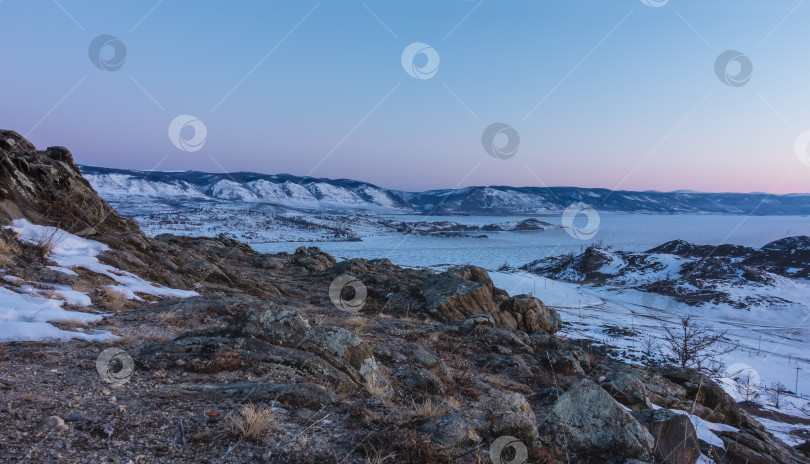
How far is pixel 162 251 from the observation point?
14.8 m

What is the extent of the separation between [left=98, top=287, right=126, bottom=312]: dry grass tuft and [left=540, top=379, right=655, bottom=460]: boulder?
7608 millimetres

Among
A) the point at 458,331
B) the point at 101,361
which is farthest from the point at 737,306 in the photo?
the point at 101,361

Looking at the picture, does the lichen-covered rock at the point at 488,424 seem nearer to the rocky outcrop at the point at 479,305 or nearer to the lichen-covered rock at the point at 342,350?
the lichen-covered rock at the point at 342,350

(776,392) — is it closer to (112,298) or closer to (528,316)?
(528,316)

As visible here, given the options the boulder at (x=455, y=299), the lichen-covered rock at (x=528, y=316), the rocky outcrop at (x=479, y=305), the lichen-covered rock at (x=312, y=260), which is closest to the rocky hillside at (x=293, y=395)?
the boulder at (x=455, y=299)

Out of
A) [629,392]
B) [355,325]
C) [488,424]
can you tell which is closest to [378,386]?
[488,424]

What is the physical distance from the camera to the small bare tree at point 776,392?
63.2 ft

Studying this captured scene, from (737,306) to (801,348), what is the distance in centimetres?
1343

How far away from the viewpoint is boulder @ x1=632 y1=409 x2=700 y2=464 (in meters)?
4.66

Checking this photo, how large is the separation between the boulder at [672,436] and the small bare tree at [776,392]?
18841mm

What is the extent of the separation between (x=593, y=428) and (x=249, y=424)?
3.59 m

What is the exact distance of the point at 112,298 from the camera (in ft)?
26.1

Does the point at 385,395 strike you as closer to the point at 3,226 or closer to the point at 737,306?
the point at 3,226

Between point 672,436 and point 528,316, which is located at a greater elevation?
point 672,436
